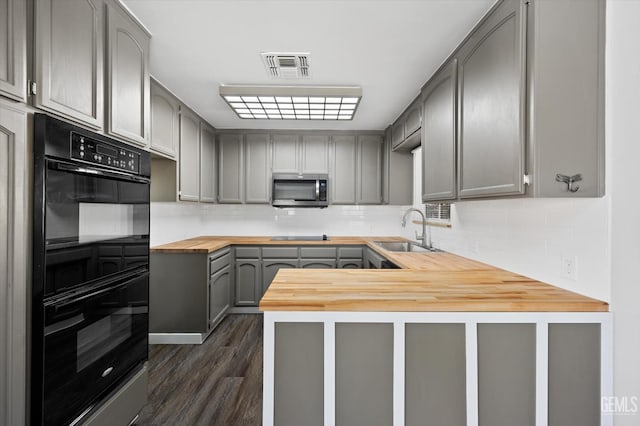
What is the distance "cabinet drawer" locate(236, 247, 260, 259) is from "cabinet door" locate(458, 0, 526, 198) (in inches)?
102

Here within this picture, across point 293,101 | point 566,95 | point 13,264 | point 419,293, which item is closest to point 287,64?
point 293,101

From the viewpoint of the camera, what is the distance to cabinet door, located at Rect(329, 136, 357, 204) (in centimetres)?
415

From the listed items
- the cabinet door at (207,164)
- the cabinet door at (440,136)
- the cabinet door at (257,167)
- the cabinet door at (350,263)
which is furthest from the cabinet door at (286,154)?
the cabinet door at (440,136)

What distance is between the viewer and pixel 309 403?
4.42ft

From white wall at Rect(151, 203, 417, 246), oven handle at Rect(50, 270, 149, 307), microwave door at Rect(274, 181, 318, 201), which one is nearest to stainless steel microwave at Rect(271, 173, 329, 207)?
microwave door at Rect(274, 181, 318, 201)

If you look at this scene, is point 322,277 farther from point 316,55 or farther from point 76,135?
point 316,55

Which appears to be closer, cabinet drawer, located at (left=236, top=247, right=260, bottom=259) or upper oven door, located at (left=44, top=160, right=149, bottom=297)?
upper oven door, located at (left=44, top=160, right=149, bottom=297)

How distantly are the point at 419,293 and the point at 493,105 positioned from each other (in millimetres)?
976

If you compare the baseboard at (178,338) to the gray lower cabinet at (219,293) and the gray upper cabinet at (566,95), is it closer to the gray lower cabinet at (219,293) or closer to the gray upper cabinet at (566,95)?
the gray lower cabinet at (219,293)

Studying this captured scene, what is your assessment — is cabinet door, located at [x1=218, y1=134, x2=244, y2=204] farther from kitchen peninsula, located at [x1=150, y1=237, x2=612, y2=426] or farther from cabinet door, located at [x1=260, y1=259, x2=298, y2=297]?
kitchen peninsula, located at [x1=150, y1=237, x2=612, y2=426]

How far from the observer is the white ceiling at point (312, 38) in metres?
1.65

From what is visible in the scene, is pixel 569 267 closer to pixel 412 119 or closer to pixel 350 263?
pixel 412 119

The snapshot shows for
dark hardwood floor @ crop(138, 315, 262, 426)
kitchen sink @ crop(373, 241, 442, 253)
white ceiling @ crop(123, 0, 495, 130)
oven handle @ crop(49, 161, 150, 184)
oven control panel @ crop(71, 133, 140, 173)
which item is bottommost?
dark hardwood floor @ crop(138, 315, 262, 426)

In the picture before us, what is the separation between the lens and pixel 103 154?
58.6 inches
